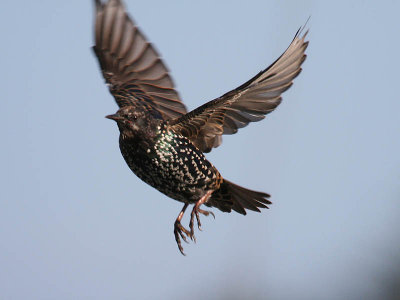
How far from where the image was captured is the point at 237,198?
7.09 m

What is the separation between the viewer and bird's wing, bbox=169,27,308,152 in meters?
6.22

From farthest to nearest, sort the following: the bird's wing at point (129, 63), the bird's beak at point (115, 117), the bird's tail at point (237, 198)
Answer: the bird's wing at point (129, 63)
the bird's tail at point (237, 198)
the bird's beak at point (115, 117)

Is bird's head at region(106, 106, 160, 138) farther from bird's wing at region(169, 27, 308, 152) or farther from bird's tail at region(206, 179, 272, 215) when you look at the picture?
bird's tail at region(206, 179, 272, 215)

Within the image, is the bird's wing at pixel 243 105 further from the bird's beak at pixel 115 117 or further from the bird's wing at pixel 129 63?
the bird's wing at pixel 129 63

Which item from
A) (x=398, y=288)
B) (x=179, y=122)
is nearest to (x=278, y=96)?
(x=179, y=122)

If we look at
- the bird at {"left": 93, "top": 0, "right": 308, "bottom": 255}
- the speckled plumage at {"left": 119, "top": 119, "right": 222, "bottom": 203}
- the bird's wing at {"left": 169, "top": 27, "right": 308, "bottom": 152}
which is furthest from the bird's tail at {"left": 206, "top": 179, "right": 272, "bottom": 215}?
the bird's wing at {"left": 169, "top": 27, "right": 308, "bottom": 152}

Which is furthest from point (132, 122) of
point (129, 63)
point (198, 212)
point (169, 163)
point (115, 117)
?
point (129, 63)

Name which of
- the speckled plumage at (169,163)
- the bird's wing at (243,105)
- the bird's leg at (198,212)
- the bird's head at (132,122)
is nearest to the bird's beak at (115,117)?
the bird's head at (132,122)

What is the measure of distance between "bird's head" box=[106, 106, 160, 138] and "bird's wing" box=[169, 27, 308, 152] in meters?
0.26

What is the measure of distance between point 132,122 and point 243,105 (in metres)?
0.87

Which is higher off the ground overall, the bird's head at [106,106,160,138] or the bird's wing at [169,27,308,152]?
the bird's wing at [169,27,308,152]

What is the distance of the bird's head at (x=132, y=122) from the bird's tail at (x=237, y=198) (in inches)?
35.5

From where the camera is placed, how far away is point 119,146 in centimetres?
669

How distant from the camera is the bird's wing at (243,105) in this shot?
20.4 ft
